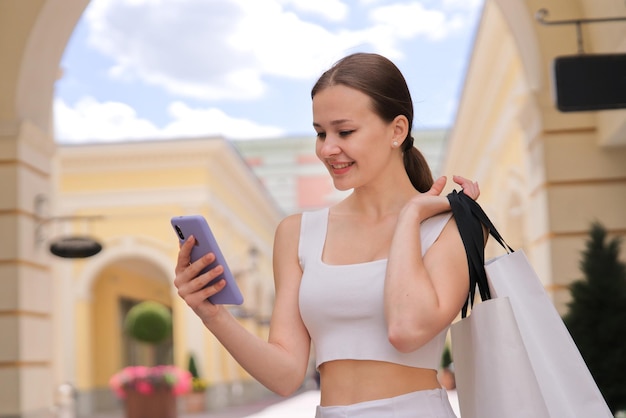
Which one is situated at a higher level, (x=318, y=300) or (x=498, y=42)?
(x=498, y=42)

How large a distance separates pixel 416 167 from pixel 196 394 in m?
22.2

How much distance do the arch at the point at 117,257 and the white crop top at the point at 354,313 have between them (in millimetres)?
22181

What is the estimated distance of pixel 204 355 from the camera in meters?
23.9

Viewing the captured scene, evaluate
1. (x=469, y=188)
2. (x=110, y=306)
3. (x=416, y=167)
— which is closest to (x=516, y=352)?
(x=469, y=188)

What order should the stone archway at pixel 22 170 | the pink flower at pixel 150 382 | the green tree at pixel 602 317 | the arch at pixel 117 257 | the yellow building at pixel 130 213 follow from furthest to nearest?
the arch at pixel 117 257 → the yellow building at pixel 130 213 → the pink flower at pixel 150 382 → the stone archway at pixel 22 170 → the green tree at pixel 602 317

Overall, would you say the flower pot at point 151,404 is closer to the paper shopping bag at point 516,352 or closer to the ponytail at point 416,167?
the ponytail at point 416,167

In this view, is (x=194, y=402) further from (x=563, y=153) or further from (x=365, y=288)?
(x=365, y=288)

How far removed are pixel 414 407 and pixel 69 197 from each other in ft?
75.8

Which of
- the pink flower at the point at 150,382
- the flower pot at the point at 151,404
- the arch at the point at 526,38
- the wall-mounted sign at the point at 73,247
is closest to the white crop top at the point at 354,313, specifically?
the arch at the point at 526,38

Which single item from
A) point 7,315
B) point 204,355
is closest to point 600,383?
point 7,315

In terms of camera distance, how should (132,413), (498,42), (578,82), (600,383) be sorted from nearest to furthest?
(578,82) → (600,383) → (498,42) → (132,413)

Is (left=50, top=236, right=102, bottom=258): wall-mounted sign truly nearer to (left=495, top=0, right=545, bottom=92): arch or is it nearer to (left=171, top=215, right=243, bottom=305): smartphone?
(left=495, top=0, right=545, bottom=92): arch

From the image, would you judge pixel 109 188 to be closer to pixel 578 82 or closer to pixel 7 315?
pixel 7 315

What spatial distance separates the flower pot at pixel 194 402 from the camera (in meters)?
23.7
